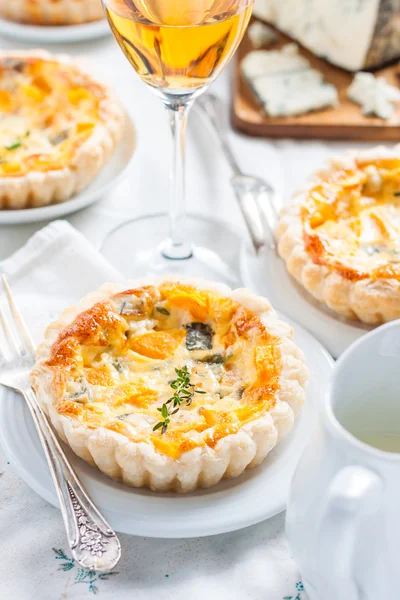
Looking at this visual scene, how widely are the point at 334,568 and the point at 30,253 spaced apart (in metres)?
1.50

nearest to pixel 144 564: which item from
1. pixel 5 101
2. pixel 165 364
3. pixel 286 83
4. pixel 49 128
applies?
pixel 165 364

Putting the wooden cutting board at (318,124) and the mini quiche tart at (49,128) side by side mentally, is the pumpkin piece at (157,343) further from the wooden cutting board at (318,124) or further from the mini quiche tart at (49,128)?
the wooden cutting board at (318,124)

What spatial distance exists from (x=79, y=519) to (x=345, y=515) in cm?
59

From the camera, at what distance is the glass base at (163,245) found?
2709 millimetres

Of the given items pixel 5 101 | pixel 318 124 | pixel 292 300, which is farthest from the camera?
pixel 318 124

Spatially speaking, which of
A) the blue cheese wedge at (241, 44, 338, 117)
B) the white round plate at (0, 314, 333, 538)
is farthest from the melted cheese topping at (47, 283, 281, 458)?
the blue cheese wedge at (241, 44, 338, 117)

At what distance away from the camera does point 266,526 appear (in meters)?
1.86

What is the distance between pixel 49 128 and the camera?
3.16m

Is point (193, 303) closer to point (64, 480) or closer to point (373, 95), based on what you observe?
point (64, 480)

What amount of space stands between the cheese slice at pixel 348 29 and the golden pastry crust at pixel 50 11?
925mm

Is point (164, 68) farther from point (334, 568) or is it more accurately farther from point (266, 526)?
point (334, 568)

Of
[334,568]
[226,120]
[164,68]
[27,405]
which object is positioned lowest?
[226,120]

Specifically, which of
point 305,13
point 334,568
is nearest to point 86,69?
point 305,13

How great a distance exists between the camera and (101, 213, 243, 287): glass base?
2.71 metres
